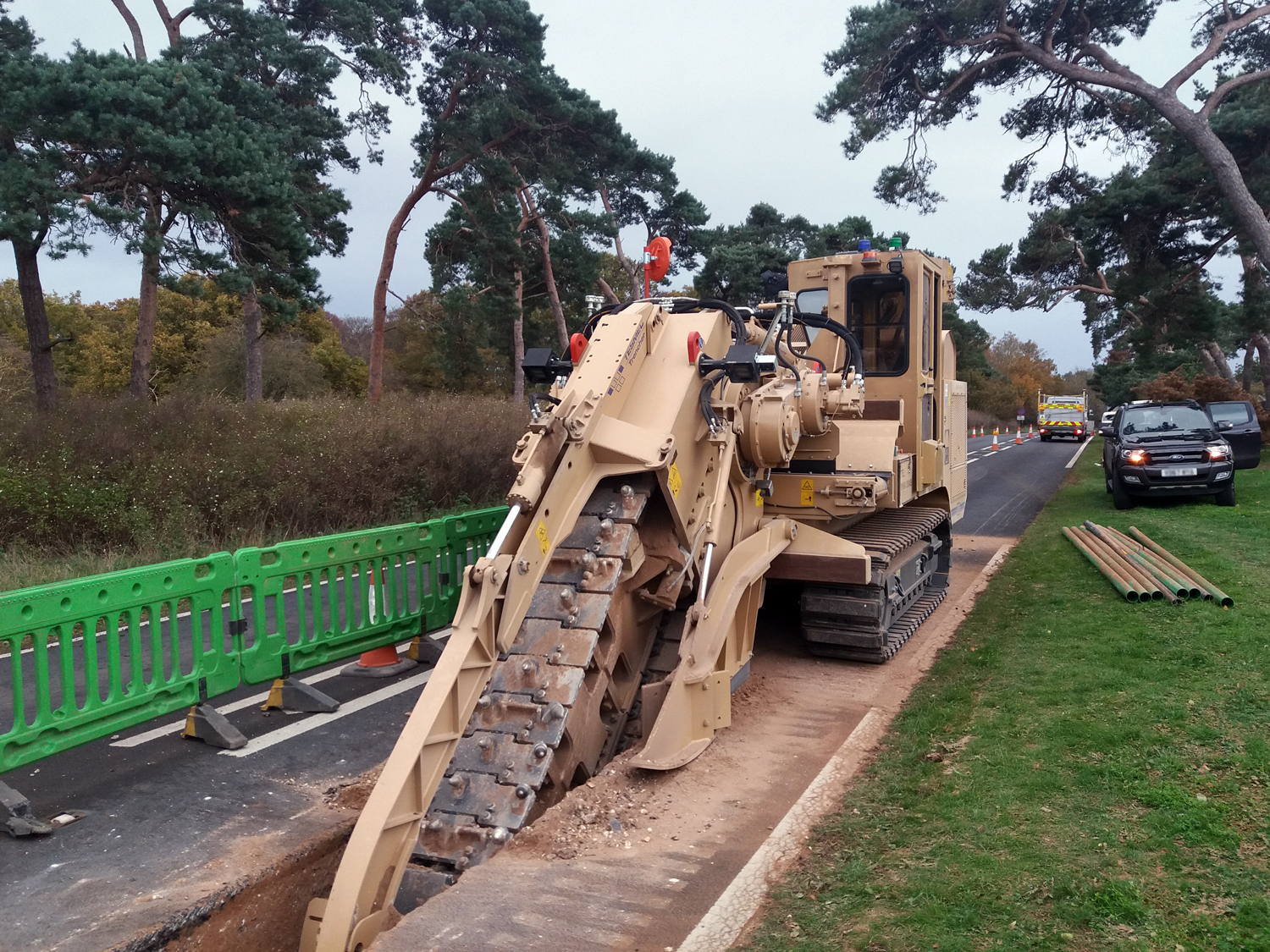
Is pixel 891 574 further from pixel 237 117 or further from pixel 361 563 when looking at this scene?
pixel 237 117

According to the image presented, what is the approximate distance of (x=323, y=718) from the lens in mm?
6516

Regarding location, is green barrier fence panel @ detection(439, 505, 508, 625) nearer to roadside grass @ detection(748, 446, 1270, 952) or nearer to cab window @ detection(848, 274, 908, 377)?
roadside grass @ detection(748, 446, 1270, 952)

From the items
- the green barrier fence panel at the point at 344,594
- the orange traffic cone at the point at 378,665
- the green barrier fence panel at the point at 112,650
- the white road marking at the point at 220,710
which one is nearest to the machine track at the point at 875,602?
the green barrier fence panel at the point at 344,594

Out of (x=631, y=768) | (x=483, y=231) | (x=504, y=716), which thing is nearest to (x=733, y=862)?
(x=631, y=768)

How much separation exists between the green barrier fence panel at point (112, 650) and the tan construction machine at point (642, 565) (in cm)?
214

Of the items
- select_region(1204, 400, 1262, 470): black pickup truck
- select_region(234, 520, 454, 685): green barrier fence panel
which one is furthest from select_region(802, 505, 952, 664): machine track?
select_region(1204, 400, 1262, 470): black pickup truck

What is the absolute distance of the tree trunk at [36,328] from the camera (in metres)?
13.6

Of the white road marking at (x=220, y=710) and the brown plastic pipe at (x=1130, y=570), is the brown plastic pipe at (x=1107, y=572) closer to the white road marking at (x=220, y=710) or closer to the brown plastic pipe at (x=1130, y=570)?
the brown plastic pipe at (x=1130, y=570)

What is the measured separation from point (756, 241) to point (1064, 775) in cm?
2955

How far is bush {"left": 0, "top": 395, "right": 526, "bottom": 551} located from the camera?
11312 millimetres

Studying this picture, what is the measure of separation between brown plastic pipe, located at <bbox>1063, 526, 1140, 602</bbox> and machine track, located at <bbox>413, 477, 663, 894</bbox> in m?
5.41

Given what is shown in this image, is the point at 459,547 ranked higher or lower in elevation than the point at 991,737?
higher

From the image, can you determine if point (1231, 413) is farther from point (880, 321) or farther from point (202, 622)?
point (202, 622)

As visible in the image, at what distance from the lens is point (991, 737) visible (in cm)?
564
